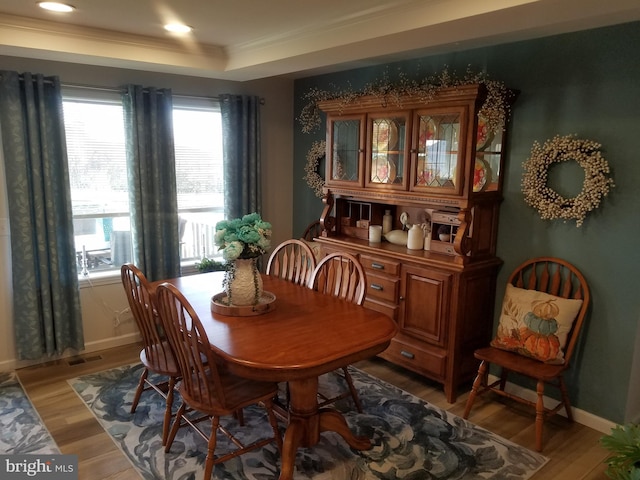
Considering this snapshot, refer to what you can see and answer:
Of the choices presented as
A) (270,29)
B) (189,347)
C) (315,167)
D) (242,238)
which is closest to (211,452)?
(189,347)

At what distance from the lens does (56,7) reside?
8.61 feet

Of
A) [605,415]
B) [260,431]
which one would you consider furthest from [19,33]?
[605,415]

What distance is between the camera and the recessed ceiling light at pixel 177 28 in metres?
2.96

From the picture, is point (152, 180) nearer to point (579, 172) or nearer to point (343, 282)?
point (343, 282)

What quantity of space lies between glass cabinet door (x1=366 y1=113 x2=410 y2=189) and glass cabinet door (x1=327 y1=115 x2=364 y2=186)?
9 cm

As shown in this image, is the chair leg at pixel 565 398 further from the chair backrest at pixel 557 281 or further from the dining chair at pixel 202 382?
the dining chair at pixel 202 382

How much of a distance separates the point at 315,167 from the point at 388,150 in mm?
1223

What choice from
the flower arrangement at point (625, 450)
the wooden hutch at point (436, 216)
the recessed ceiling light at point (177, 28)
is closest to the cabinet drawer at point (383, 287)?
the wooden hutch at point (436, 216)

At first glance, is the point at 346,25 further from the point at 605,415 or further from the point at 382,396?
the point at 605,415

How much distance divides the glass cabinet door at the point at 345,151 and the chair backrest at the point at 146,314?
1.85 m

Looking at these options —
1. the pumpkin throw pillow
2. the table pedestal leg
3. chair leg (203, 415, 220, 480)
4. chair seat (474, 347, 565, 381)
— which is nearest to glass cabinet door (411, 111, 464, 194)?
the pumpkin throw pillow

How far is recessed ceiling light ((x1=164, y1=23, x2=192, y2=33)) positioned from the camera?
296 cm

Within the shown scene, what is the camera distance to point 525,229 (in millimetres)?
3184

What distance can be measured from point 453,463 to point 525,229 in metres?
1.53
